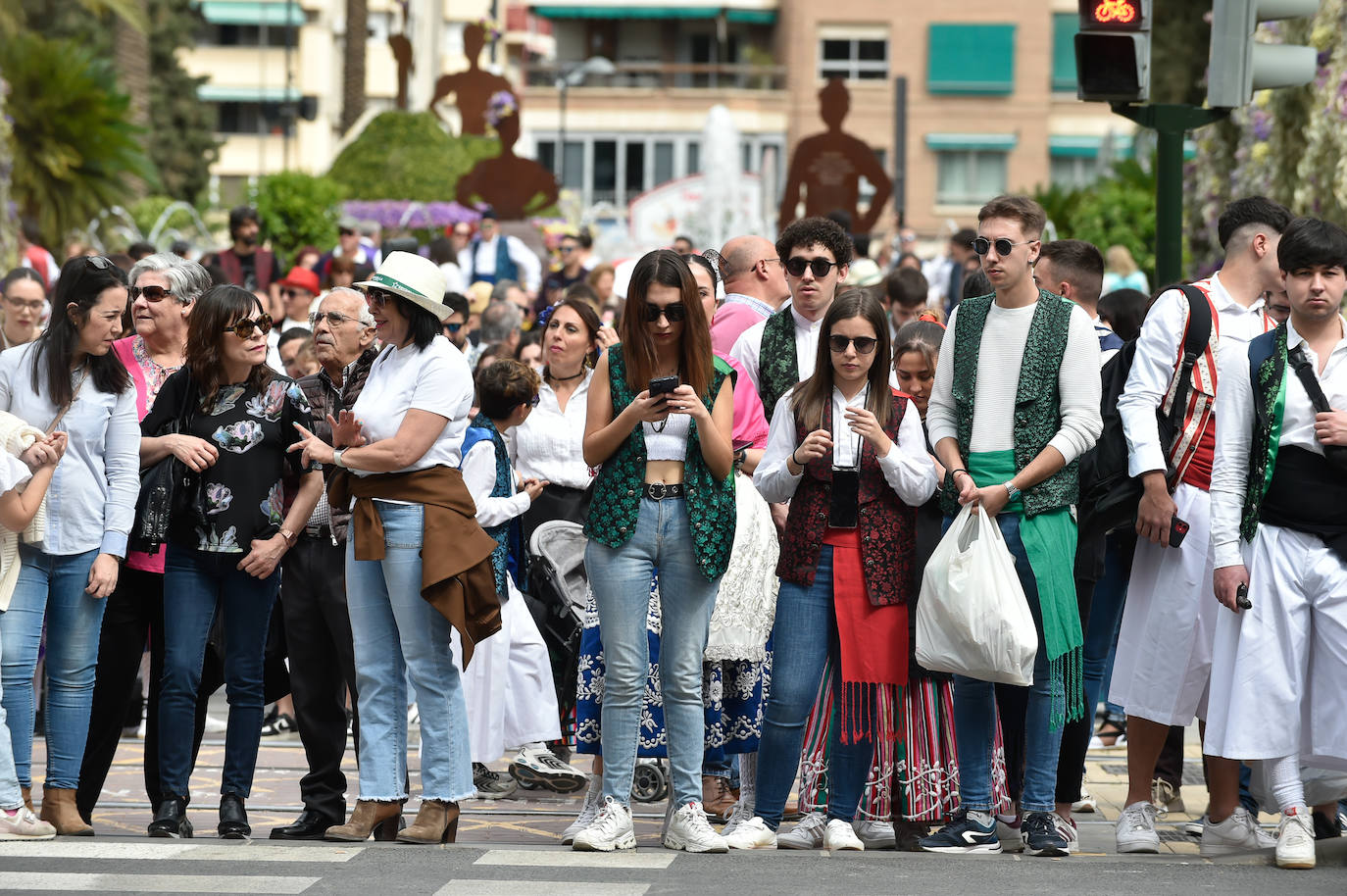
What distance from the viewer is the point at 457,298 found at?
11758mm

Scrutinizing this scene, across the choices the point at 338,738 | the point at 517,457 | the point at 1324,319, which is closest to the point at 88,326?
the point at 338,738

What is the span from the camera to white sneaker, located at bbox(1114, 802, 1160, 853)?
7664 mm

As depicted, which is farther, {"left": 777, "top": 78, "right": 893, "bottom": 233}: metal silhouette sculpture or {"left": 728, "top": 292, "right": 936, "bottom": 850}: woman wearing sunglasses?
{"left": 777, "top": 78, "right": 893, "bottom": 233}: metal silhouette sculpture

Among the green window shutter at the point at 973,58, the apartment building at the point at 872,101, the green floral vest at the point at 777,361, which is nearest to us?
the green floral vest at the point at 777,361

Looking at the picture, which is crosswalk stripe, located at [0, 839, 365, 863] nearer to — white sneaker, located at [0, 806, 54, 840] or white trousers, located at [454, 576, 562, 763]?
white sneaker, located at [0, 806, 54, 840]

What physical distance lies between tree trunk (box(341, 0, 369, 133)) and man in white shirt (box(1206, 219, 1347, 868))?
3989 centimetres

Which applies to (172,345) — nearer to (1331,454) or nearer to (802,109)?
(1331,454)

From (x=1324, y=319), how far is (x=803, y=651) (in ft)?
7.22

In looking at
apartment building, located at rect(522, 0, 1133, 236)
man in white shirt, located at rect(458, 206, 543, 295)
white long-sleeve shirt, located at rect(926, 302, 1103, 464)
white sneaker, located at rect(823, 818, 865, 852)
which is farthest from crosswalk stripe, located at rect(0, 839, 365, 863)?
apartment building, located at rect(522, 0, 1133, 236)

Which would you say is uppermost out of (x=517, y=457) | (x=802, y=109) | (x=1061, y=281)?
(x=802, y=109)

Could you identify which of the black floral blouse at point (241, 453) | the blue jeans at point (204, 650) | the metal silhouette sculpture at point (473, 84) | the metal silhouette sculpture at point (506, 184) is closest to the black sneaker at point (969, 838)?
the blue jeans at point (204, 650)

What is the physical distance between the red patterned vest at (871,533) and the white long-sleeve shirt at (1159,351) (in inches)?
35.8

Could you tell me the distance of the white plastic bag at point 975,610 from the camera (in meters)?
7.18

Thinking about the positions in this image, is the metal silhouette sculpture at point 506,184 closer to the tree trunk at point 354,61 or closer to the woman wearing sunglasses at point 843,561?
the tree trunk at point 354,61
